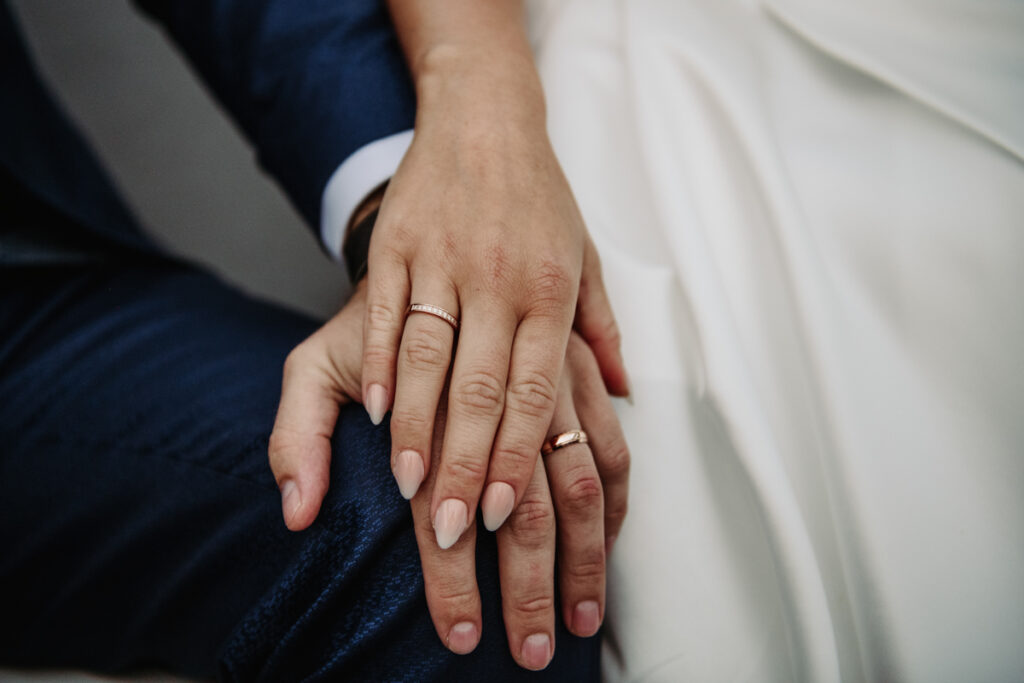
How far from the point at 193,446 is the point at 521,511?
1.00 feet

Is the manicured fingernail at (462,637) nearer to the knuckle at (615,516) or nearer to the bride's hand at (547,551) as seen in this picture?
the bride's hand at (547,551)

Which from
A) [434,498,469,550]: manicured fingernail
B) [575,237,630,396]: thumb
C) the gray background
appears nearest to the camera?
[434,498,469,550]: manicured fingernail

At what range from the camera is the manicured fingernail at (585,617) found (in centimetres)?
51

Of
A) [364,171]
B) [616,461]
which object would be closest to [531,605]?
[616,461]

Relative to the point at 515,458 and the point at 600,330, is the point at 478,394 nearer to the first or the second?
the point at 515,458

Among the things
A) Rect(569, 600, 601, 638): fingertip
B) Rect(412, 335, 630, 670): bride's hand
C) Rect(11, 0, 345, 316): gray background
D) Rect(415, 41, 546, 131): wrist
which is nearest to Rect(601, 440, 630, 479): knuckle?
Rect(412, 335, 630, 670): bride's hand

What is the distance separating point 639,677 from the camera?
52cm

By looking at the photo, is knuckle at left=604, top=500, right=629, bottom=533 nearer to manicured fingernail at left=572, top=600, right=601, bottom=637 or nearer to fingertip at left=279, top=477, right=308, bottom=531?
manicured fingernail at left=572, top=600, right=601, bottom=637

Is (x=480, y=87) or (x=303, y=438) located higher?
(x=480, y=87)

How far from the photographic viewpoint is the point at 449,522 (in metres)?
0.46

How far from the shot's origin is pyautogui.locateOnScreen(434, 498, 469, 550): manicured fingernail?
0.46 meters

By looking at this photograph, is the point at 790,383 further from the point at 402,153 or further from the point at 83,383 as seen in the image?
the point at 83,383

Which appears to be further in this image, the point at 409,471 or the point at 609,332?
the point at 609,332

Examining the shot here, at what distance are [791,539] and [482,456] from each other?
0.26 m
